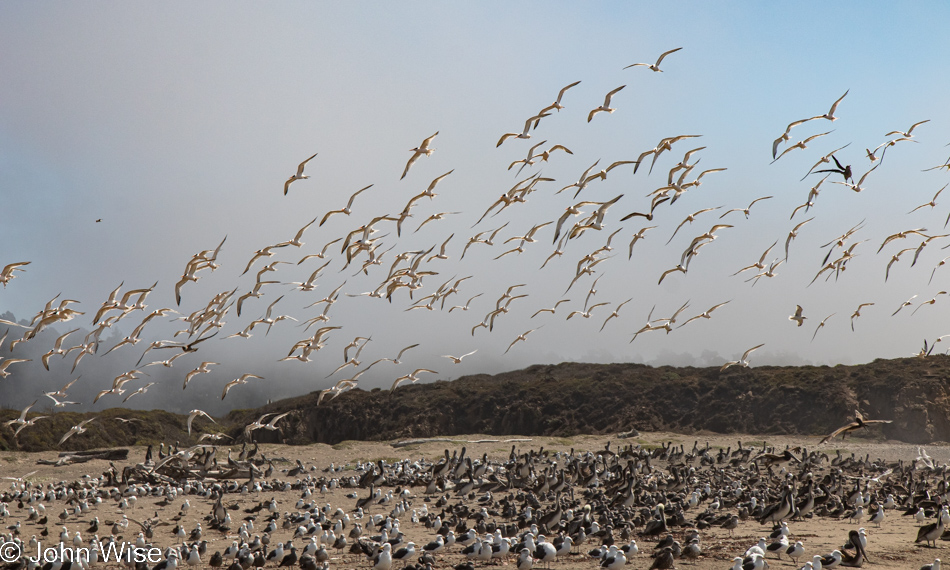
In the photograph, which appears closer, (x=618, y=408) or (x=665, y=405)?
(x=665, y=405)

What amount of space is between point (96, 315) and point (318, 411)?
104ft

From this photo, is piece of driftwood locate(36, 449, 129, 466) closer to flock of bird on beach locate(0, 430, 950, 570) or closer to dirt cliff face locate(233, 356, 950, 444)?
flock of bird on beach locate(0, 430, 950, 570)

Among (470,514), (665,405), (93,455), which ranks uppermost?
(665,405)

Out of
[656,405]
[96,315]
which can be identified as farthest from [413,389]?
[96,315]

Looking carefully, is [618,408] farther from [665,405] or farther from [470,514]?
[470,514]

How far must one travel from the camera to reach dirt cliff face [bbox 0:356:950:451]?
4056 centimetres

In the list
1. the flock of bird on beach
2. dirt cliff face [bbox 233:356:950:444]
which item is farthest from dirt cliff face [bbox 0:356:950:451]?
the flock of bird on beach

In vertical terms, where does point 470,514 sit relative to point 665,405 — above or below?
below

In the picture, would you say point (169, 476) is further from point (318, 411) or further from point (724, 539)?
point (318, 411)

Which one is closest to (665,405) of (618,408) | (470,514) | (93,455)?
(618,408)

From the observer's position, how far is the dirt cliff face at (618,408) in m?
40.6

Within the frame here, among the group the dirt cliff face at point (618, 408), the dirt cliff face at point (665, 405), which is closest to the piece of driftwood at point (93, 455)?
the dirt cliff face at point (618, 408)

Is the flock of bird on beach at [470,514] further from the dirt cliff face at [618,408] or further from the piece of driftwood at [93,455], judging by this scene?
the dirt cliff face at [618,408]

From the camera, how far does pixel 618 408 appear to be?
47.0m
